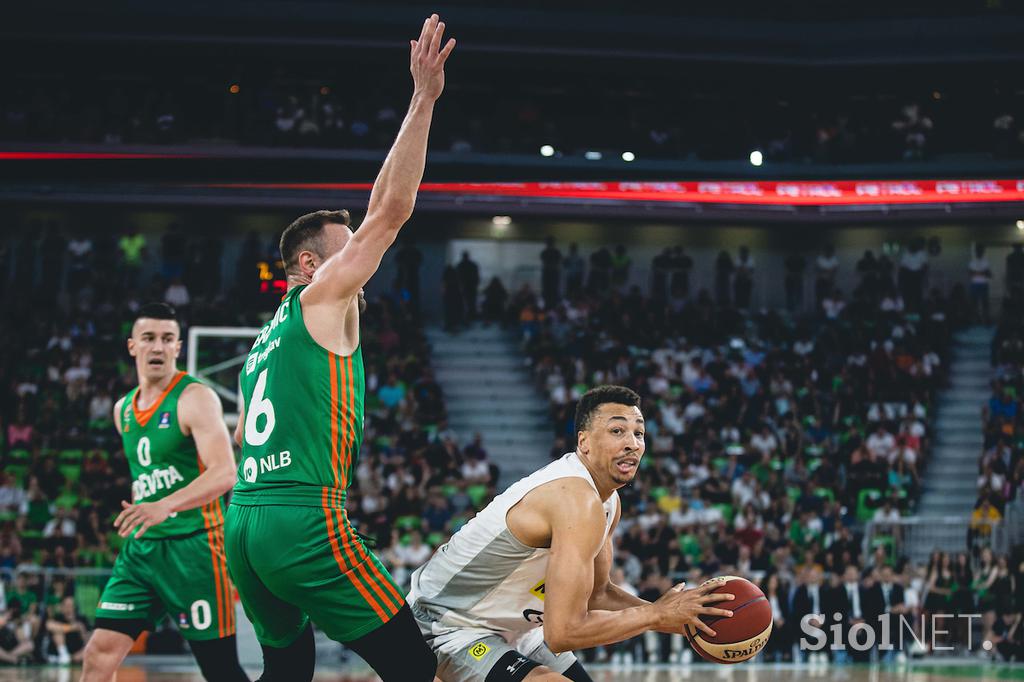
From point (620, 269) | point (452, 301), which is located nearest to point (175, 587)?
point (452, 301)

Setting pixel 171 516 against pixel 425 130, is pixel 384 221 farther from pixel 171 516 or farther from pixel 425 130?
pixel 171 516

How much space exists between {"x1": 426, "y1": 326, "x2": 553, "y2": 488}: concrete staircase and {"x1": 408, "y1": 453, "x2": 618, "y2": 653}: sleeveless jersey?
526 inches

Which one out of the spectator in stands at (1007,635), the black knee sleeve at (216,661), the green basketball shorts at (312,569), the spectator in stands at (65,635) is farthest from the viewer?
the spectator in stands at (1007,635)

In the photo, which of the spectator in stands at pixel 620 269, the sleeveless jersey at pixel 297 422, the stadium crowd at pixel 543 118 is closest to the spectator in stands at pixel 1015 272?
the stadium crowd at pixel 543 118

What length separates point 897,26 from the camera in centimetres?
2298

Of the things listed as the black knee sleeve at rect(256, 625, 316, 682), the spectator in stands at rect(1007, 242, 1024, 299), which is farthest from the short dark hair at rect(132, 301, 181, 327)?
the spectator in stands at rect(1007, 242, 1024, 299)

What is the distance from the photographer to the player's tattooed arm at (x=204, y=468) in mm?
5781

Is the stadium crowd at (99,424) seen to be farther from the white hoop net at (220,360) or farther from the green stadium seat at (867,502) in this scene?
the green stadium seat at (867,502)

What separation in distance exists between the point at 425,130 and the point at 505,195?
18.5 m

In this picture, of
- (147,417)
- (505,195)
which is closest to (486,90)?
(505,195)

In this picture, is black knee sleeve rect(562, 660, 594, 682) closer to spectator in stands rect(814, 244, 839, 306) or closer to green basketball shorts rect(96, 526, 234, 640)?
green basketball shorts rect(96, 526, 234, 640)

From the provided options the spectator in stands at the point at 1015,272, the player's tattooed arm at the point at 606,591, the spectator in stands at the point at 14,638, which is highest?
the spectator in stands at the point at 1015,272

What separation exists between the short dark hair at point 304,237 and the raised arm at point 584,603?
143cm

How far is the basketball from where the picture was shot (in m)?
4.46
